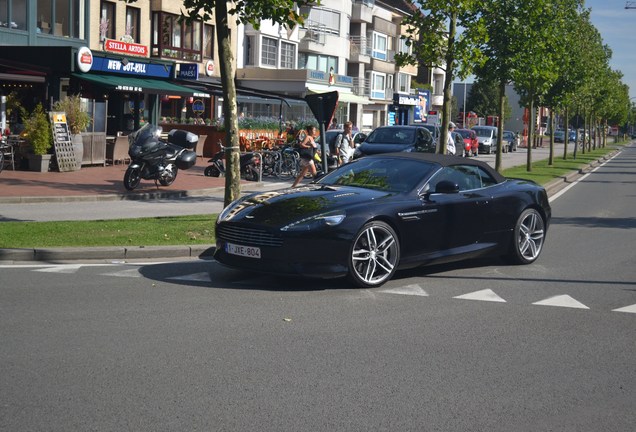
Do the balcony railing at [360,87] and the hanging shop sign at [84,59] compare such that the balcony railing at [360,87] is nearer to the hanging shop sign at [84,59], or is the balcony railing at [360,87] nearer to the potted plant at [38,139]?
the hanging shop sign at [84,59]

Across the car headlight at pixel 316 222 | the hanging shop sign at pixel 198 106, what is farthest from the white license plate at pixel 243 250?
the hanging shop sign at pixel 198 106

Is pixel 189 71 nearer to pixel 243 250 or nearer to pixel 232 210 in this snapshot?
pixel 232 210

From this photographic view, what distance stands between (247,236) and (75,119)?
53.4ft

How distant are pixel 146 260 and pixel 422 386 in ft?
19.6

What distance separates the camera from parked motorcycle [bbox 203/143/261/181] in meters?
25.5

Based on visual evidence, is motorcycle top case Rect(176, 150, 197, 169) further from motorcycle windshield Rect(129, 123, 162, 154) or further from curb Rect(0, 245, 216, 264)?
curb Rect(0, 245, 216, 264)

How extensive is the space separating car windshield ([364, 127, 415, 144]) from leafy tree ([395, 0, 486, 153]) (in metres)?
6.21

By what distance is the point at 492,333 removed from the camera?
773 centimetres

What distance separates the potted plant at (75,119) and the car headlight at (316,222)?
1649 centimetres

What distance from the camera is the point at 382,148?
29.1 meters

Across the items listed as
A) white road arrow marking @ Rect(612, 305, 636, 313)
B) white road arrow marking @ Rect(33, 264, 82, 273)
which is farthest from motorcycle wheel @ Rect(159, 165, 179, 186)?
white road arrow marking @ Rect(612, 305, 636, 313)

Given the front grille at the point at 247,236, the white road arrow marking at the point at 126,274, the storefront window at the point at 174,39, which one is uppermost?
the storefront window at the point at 174,39

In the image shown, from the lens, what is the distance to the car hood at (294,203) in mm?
9453

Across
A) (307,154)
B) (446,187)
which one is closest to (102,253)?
(446,187)
